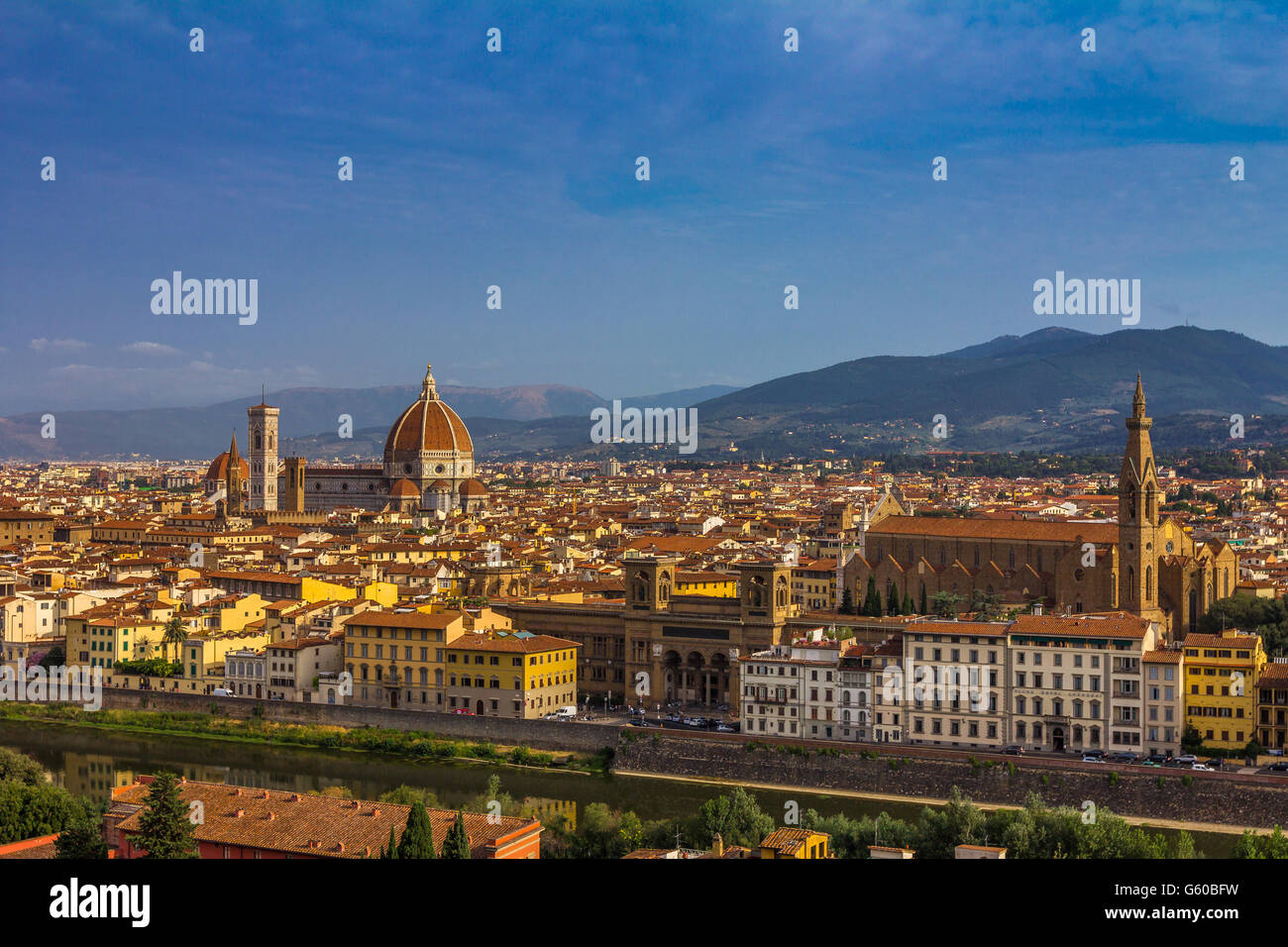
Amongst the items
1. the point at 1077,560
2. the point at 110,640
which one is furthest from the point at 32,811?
the point at 1077,560

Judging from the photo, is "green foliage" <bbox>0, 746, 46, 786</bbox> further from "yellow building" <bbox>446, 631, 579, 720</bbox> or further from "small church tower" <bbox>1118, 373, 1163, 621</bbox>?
"small church tower" <bbox>1118, 373, 1163, 621</bbox>

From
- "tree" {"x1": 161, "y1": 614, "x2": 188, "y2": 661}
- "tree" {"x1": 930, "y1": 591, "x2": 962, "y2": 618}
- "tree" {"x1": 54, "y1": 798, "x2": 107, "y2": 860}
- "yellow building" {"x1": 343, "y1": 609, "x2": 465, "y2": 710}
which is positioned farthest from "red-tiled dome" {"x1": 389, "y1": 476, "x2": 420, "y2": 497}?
"tree" {"x1": 54, "y1": 798, "x2": 107, "y2": 860}

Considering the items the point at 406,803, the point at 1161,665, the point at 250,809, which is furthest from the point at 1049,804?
the point at 250,809

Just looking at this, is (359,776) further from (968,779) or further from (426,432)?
(426,432)

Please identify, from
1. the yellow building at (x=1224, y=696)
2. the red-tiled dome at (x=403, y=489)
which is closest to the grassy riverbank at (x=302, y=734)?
the yellow building at (x=1224, y=696)
